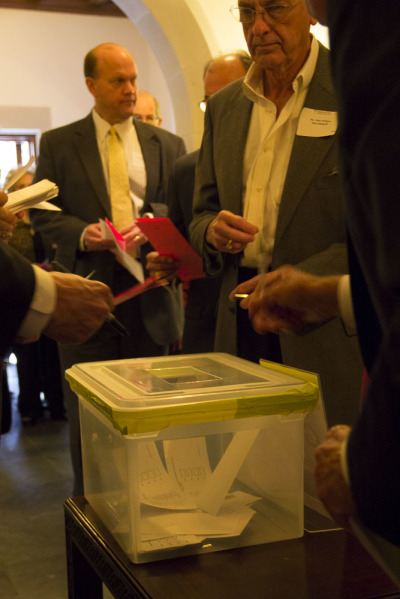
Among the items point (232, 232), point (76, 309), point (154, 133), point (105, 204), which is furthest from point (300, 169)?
point (154, 133)

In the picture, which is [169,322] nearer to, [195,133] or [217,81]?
[217,81]

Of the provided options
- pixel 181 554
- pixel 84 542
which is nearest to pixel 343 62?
pixel 181 554

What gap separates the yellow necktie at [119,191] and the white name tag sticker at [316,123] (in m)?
1.21

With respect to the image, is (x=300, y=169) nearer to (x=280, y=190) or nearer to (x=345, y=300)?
(x=280, y=190)

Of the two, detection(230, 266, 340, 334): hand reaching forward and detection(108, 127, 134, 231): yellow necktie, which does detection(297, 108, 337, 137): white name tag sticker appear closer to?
detection(230, 266, 340, 334): hand reaching forward

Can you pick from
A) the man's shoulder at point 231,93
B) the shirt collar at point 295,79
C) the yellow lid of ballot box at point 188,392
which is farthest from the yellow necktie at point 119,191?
the yellow lid of ballot box at point 188,392

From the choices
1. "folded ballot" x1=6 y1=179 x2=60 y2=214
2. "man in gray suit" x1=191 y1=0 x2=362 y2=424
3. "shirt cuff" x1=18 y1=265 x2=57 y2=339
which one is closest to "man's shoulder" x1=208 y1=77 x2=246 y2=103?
"man in gray suit" x1=191 y1=0 x2=362 y2=424

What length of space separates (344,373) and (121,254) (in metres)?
1.05

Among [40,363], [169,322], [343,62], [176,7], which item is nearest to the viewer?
[343,62]

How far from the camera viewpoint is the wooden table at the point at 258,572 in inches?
36.5

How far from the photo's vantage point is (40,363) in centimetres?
487

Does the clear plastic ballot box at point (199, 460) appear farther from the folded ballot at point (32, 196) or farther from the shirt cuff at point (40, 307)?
the folded ballot at point (32, 196)

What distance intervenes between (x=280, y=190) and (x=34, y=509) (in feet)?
6.96

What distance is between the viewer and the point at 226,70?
2434 millimetres
